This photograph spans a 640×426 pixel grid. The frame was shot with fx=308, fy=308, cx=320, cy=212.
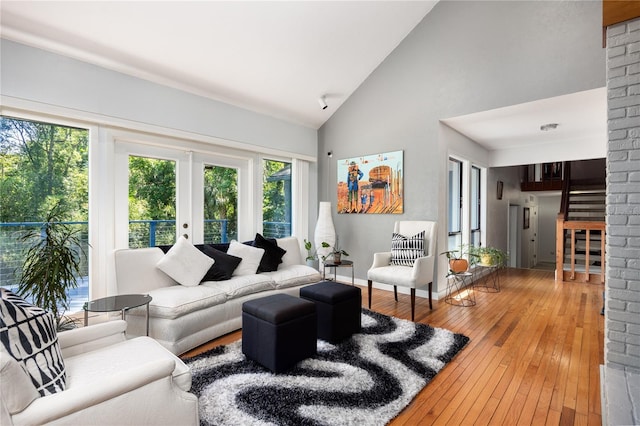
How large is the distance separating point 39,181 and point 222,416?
275 cm

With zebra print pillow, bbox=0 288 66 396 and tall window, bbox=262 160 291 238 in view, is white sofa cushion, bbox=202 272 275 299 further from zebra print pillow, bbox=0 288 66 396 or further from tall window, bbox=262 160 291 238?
zebra print pillow, bbox=0 288 66 396

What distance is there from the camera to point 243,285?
3.13 metres

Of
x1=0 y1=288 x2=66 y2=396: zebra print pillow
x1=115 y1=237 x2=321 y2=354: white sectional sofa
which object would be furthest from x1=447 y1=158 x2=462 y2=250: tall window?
x1=0 y1=288 x2=66 y2=396: zebra print pillow

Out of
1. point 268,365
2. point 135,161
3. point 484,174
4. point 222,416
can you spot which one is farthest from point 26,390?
point 484,174

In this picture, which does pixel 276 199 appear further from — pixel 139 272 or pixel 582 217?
pixel 582 217

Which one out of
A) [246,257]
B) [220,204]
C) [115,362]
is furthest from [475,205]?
[115,362]

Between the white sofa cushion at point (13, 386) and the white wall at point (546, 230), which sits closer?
the white sofa cushion at point (13, 386)

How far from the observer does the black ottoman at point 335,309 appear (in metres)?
2.73

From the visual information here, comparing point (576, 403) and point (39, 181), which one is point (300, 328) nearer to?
point (576, 403)

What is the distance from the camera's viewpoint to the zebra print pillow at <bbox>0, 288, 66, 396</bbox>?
1229 millimetres

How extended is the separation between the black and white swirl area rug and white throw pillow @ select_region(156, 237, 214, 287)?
31.2 inches

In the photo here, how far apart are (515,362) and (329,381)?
153 cm

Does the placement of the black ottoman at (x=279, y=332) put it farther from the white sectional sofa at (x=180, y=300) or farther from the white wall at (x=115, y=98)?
the white wall at (x=115, y=98)

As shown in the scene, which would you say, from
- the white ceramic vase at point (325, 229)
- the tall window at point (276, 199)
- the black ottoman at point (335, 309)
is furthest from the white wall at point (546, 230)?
the black ottoman at point (335, 309)
